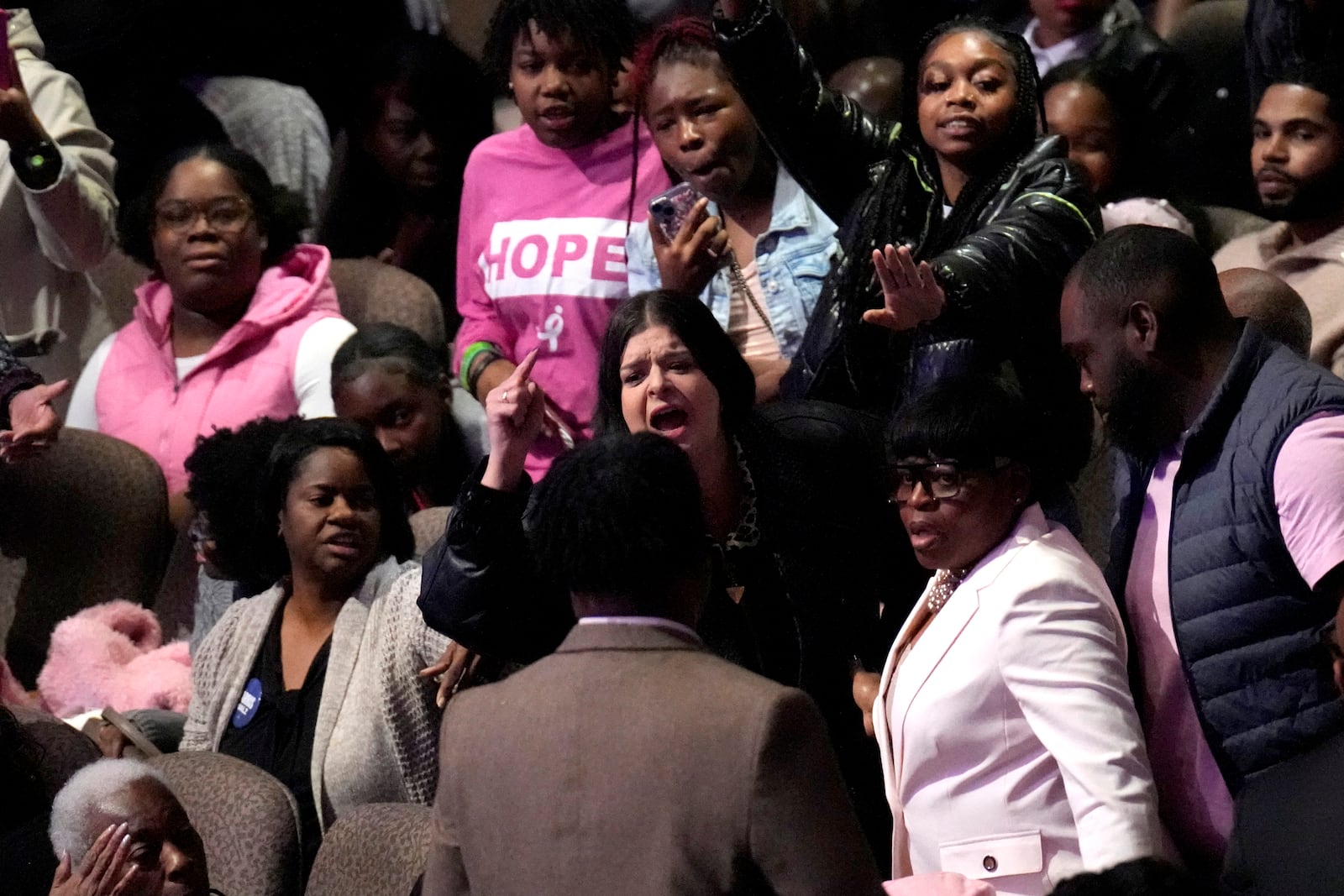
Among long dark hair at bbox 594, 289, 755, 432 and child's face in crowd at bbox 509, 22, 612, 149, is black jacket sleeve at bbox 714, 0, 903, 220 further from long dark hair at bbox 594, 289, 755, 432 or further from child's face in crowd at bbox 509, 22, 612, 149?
child's face in crowd at bbox 509, 22, 612, 149

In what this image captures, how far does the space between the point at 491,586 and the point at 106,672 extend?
1507 millimetres

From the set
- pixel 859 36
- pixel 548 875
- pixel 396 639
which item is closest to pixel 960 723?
pixel 548 875

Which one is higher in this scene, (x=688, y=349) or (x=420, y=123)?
(x=420, y=123)

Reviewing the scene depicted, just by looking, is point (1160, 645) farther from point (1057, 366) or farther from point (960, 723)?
point (1057, 366)

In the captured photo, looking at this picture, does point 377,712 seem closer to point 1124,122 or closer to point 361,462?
point 361,462

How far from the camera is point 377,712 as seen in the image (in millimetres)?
3344

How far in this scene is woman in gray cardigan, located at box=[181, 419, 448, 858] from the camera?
3.34 m

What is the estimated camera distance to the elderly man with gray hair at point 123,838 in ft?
9.34

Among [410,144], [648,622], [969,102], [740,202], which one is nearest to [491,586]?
[648,622]

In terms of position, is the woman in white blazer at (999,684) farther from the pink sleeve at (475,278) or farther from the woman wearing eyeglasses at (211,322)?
the woman wearing eyeglasses at (211,322)

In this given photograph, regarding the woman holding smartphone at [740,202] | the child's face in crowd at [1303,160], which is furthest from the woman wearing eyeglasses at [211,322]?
the child's face in crowd at [1303,160]

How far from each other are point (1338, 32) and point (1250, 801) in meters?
2.33

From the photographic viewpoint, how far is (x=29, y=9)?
504 centimetres

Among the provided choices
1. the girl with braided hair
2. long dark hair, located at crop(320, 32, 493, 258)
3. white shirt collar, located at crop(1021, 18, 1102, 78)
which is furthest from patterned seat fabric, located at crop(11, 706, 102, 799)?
white shirt collar, located at crop(1021, 18, 1102, 78)
